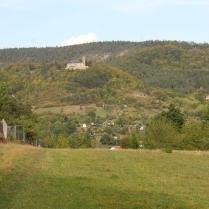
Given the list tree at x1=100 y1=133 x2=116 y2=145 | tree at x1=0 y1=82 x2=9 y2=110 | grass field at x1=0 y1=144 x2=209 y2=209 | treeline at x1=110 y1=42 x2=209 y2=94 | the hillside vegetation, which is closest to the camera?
grass field at x1=0 y1=144 x2=209 y2=209

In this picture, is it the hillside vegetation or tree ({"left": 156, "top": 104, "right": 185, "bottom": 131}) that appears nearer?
tree ({"left": 156, "top": 104, "right": 185, "bottom": 131})

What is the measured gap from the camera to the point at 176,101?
146 metres

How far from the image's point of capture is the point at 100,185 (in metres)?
15.0

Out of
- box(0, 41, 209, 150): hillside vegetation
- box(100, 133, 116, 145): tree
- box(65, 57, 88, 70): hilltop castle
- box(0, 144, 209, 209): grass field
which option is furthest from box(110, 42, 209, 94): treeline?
box(0, 144, 209, 209): grass field

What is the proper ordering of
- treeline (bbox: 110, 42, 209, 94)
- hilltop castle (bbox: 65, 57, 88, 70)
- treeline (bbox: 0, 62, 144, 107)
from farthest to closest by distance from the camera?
1. treeline (bbox: 110, 42, 209, 94)
2. hilltop castle (bbox: 65, 57, 88, 70)
3. treeline (bbox: 0, 62, 144, 107)

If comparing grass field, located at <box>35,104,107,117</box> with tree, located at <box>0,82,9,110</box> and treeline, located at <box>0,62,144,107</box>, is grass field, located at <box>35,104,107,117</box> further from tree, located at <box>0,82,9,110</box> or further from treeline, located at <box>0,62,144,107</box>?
tree, located at <box>0,82,9,110</box>

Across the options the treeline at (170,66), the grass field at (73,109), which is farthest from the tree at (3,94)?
the treeline at (170,66)

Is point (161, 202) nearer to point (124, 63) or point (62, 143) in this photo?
point (62, 143)

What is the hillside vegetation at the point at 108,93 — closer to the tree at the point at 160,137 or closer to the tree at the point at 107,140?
the tree at the point at 107,140

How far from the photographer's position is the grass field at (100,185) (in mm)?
12048

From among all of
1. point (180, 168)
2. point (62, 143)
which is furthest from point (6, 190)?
point (62, 143)

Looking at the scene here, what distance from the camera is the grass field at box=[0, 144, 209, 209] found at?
39.5 feet

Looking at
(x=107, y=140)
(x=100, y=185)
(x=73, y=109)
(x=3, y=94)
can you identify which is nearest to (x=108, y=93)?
(x=73, y=109)

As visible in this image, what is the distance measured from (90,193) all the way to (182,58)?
179531 mm
